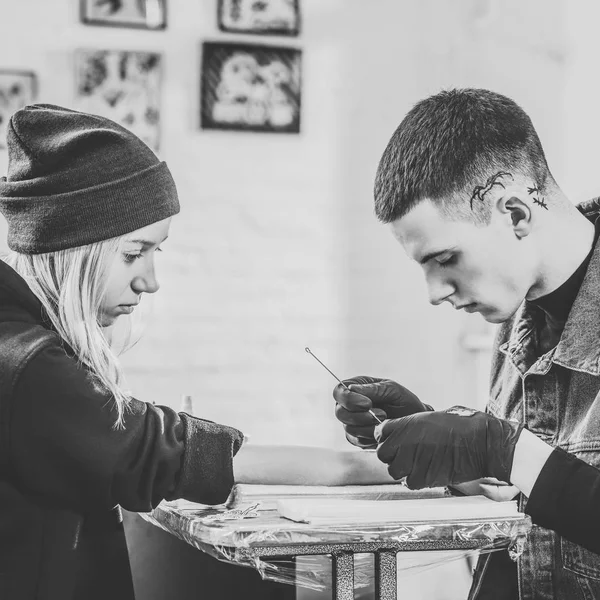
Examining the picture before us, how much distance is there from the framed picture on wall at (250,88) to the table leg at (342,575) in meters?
1.74

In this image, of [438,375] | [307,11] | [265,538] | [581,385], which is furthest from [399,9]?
[265,538]

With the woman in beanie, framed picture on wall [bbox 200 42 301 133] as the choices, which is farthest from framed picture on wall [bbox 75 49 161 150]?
the woman in beanie

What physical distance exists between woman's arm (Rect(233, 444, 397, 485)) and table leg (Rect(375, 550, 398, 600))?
31cm

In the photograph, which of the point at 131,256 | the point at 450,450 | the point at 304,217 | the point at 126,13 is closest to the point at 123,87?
the point at 126,13

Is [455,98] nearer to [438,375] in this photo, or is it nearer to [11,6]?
[438,375]

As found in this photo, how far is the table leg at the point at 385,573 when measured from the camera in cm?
94

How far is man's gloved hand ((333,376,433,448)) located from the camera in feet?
4.00

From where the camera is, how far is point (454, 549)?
95 cm

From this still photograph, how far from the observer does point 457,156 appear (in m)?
1.16

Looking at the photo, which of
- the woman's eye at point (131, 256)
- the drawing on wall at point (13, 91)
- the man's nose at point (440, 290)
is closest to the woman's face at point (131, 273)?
the woman's eye at point (131, 256)

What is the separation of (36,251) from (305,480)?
1.70ft

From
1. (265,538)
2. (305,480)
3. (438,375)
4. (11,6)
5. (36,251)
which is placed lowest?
(438,375)

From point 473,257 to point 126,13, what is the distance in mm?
1657

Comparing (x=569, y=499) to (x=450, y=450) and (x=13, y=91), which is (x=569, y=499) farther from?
(x=13, y=91)
